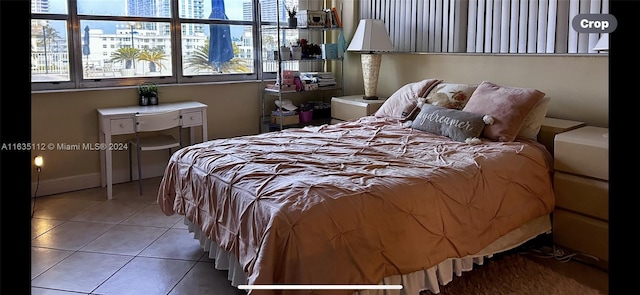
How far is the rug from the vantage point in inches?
96.1

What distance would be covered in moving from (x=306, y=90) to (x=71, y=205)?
234 centimetres

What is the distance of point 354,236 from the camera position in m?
1.95

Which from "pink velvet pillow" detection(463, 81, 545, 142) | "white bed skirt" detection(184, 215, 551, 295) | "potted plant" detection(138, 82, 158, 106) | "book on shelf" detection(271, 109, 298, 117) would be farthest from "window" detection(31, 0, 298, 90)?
"pink velvet pillow" detection(463, 81, 545, 142)

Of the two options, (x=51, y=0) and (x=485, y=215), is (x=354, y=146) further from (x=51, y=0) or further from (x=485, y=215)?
(x=51, y=0)

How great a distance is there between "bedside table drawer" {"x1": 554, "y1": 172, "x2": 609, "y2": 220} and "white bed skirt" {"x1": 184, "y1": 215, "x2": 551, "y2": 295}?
15 cm

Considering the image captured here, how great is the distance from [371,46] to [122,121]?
2201 millimetres

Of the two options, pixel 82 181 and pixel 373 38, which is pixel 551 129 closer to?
pixel 373 38

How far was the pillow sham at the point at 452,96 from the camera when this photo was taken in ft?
11.3

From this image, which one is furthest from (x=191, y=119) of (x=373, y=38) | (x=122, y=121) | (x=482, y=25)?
(x=482, y=25)

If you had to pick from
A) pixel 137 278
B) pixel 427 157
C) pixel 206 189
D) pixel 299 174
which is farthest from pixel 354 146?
pixel 137 278

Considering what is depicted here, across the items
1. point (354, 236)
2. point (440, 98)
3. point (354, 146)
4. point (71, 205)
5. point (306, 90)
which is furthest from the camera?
point (306, 90)

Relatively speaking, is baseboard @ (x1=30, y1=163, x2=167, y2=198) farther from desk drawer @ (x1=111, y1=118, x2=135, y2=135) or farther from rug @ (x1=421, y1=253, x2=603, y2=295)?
rug @ (x1=421, y1=253, x2=603, y2=295)

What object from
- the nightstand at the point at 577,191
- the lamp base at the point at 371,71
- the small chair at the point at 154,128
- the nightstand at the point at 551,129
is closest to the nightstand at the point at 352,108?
the lamp base at the point at 371,71

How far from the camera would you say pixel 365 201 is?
205cm
